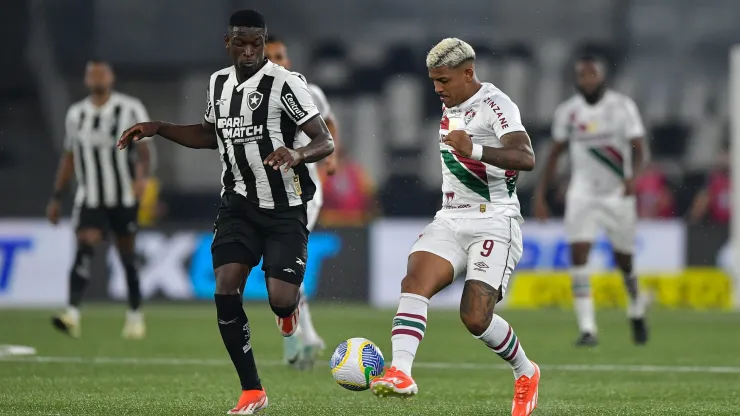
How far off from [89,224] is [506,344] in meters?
6.53

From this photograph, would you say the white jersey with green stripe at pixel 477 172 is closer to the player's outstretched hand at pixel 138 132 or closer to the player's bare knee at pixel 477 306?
the player's bare knee at pixel 477 306

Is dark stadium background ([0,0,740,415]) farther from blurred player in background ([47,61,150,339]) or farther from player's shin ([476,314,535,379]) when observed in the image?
player's shin ([476,314,535,379])

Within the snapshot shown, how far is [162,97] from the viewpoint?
21328mm

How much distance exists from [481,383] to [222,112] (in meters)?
2.71

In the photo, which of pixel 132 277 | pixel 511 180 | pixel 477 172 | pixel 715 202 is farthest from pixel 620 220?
pixel 715 202

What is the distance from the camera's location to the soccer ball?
7133mm

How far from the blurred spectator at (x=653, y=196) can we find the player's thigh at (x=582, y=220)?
21.5 ft

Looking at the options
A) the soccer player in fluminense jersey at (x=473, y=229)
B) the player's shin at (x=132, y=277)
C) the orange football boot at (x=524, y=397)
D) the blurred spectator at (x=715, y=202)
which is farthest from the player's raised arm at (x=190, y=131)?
the blurred spectator at (x=715, y=202)

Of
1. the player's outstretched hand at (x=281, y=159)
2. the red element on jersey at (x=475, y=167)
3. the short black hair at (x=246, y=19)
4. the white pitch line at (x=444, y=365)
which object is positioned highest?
the short black hair at (x=246, y=19)

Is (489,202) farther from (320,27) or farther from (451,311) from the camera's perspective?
(320,27)

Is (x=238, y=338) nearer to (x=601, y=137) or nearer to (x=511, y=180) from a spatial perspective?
(x=511, y=180)

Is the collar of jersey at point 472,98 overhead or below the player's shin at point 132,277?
overhead

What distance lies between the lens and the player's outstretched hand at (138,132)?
25.0ft

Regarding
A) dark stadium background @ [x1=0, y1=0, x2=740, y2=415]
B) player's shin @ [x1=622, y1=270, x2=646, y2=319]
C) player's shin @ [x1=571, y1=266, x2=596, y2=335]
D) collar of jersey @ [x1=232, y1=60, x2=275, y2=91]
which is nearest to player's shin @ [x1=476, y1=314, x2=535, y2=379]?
collar of jersey @ [x1=232, y1=60, x2=275, y2=91]
